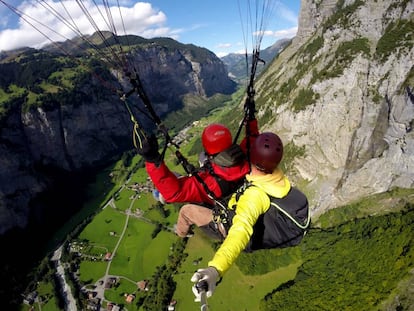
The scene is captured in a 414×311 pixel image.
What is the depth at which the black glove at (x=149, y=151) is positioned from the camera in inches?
251

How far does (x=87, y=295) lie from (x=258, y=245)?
5021 cm

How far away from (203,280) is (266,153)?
2503 millimetres

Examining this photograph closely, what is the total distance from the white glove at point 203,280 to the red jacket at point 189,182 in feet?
8.99

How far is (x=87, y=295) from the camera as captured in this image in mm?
48594

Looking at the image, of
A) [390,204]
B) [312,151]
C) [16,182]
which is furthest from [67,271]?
[390,204]

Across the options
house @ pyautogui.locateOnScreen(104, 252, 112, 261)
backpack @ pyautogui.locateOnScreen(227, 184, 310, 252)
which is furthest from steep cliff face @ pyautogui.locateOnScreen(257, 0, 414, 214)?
backpack @ pyautogui.locateOnScreen(227, 184, 310, 252)

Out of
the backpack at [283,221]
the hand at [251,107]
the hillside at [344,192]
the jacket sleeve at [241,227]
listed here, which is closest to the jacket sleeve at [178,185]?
the backpack at [283,221]

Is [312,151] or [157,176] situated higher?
[157,176]

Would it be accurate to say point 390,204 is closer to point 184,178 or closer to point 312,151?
point 312,151

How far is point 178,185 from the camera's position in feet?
21.7

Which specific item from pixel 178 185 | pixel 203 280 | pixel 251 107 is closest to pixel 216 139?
pixel 178 185

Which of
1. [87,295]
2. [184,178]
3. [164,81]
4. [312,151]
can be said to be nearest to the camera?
[184,178]

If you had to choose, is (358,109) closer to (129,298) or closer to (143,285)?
(143,285)

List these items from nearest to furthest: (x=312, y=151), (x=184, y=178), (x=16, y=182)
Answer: (x=184, y=178), (x=312, y=151), (x=16, y=182)
